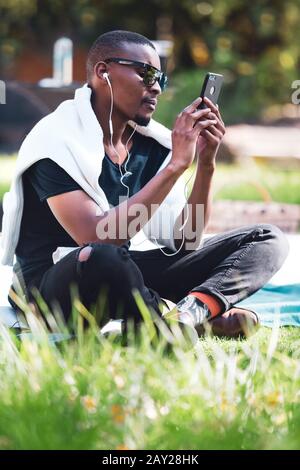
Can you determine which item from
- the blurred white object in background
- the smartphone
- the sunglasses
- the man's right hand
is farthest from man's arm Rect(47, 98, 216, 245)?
the blurred white object in background

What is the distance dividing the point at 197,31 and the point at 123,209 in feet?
48.2

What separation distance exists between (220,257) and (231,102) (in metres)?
12.2

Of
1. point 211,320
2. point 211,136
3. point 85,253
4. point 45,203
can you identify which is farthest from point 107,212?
point 211,320

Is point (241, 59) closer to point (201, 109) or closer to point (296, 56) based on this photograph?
point (296, 56)

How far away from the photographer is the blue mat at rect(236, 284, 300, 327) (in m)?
4.31

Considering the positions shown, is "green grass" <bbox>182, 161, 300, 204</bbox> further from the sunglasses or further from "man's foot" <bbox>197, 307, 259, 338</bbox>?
the sunglasses

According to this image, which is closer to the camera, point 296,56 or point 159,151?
point 159,151

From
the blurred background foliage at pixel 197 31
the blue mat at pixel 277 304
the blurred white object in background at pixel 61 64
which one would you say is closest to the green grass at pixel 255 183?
the blurred white object in background at pixel 61 64

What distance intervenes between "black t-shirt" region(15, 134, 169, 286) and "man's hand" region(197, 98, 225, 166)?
13.4 inches

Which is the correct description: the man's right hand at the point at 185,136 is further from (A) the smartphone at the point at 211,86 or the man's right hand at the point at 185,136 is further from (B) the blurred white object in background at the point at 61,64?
(B) the blurred white object in background at the point at 61,64

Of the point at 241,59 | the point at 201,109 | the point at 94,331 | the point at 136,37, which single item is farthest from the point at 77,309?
the point at 241,59
